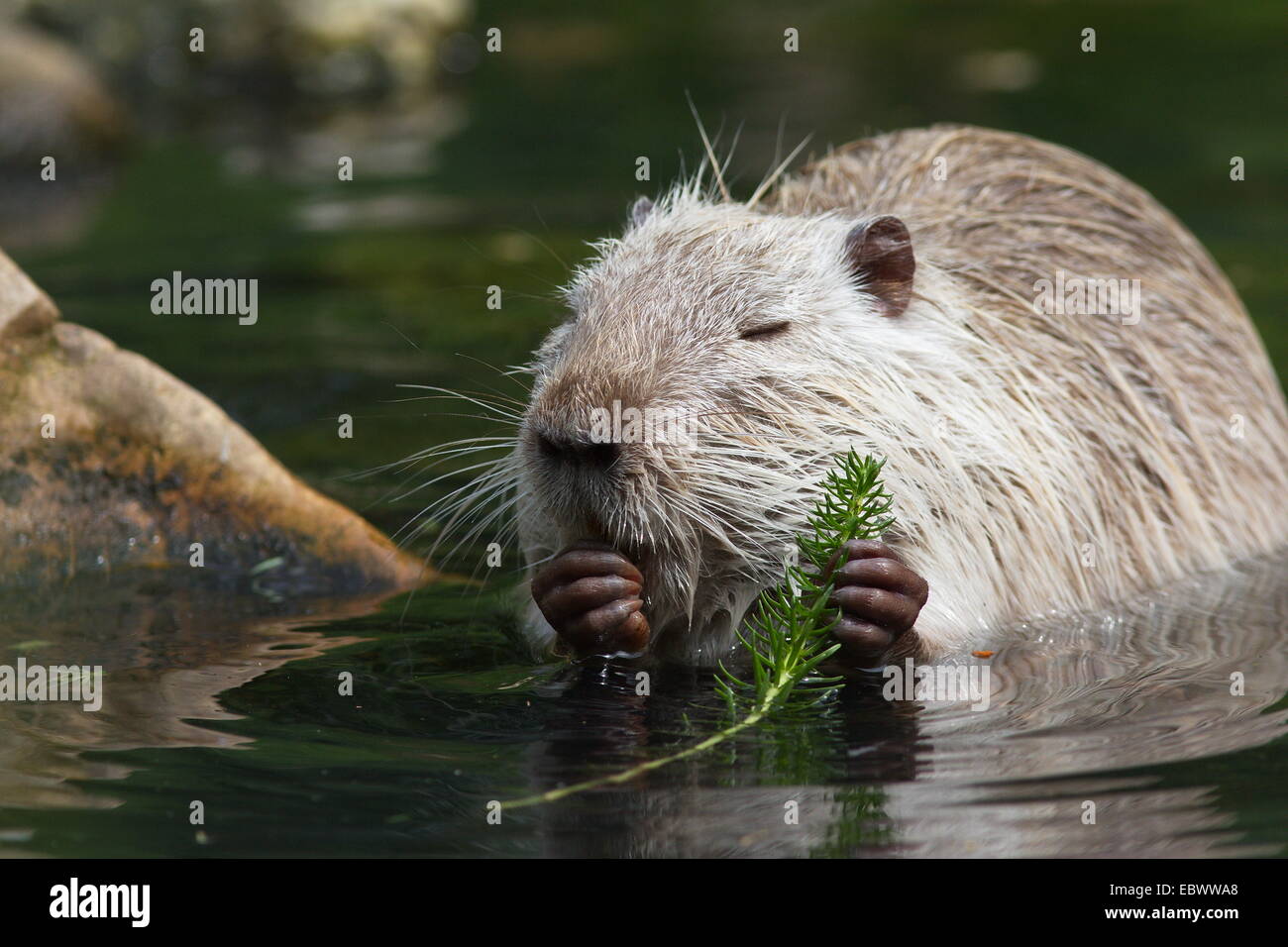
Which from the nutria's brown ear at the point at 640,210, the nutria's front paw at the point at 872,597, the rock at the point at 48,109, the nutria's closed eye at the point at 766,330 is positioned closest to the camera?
the nutria's front paw at the point at 872,597

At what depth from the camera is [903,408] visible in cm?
431

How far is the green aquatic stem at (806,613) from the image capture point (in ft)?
12.7

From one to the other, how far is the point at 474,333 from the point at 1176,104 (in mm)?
8432

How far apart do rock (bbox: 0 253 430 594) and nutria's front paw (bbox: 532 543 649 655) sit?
139 centimetres

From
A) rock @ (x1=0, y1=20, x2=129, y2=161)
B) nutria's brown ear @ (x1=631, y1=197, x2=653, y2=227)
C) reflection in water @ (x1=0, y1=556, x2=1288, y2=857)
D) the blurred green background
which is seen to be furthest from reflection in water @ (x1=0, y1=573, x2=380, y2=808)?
rock @ (x1=0, y1=20, x2=129, y2=161)

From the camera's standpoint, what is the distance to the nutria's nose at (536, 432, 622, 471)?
3807 millimetres

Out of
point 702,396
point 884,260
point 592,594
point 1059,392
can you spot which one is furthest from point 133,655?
point 1059,392

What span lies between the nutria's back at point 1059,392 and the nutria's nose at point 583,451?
0.77 metres

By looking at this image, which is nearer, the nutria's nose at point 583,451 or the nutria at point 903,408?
the nutria's nose at point 583,451

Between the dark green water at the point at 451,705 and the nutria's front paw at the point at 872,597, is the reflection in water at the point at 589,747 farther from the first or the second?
the nutria's front paw at the point at 872,597

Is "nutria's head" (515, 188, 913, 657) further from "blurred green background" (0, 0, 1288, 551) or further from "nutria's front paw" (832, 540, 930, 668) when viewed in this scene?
"blurred green background" (0, 0, 1288, 551)

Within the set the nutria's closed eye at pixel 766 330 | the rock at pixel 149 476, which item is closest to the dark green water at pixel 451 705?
the rock at pixel 149 476

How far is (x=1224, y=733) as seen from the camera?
3.88 meters
